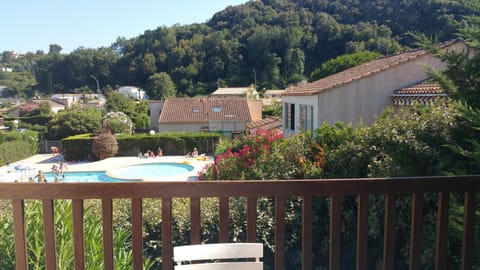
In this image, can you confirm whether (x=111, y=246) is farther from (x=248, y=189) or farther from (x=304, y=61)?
(x=304, y=61)

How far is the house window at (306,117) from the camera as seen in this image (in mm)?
13445

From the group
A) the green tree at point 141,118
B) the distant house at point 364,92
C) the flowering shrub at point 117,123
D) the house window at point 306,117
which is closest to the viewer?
the distant house at point 364,92

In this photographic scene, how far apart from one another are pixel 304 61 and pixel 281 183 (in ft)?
198

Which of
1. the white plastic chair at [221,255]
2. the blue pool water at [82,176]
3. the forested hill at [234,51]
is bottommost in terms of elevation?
the blue pool water at [82,176]

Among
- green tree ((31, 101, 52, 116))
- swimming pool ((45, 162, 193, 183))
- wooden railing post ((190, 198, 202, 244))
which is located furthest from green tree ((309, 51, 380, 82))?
green tree ((31, 101, 52, 116))

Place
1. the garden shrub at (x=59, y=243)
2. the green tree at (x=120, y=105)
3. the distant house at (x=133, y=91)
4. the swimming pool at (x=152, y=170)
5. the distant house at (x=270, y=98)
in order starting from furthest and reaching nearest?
the distant house at (x=133, y=91), the distant house at (x=270, y=98), the green tree at (x=120, y=105), the swimming pool at (x=152, y=170), the garden shrub at (x=59, y=243)

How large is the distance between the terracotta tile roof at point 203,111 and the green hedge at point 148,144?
16.4 ft

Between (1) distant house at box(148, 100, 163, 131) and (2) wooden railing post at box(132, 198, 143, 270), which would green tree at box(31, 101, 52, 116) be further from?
(2) wooden railing post at box(132, 198, 143, 270)

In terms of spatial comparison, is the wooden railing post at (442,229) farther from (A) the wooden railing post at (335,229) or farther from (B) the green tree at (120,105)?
(B) the green tree at (120,105)

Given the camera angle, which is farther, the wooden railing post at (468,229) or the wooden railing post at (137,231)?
the wooden railing post at (468,229)

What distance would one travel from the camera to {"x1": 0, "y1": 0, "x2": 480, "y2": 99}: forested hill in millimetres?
54719

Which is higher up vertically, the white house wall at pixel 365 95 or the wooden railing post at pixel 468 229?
the white house wall at pixel 365 95

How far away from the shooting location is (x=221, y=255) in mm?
1701

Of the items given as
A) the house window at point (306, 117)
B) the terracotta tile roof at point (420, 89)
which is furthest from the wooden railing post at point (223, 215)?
the house window at point (306, 117)
